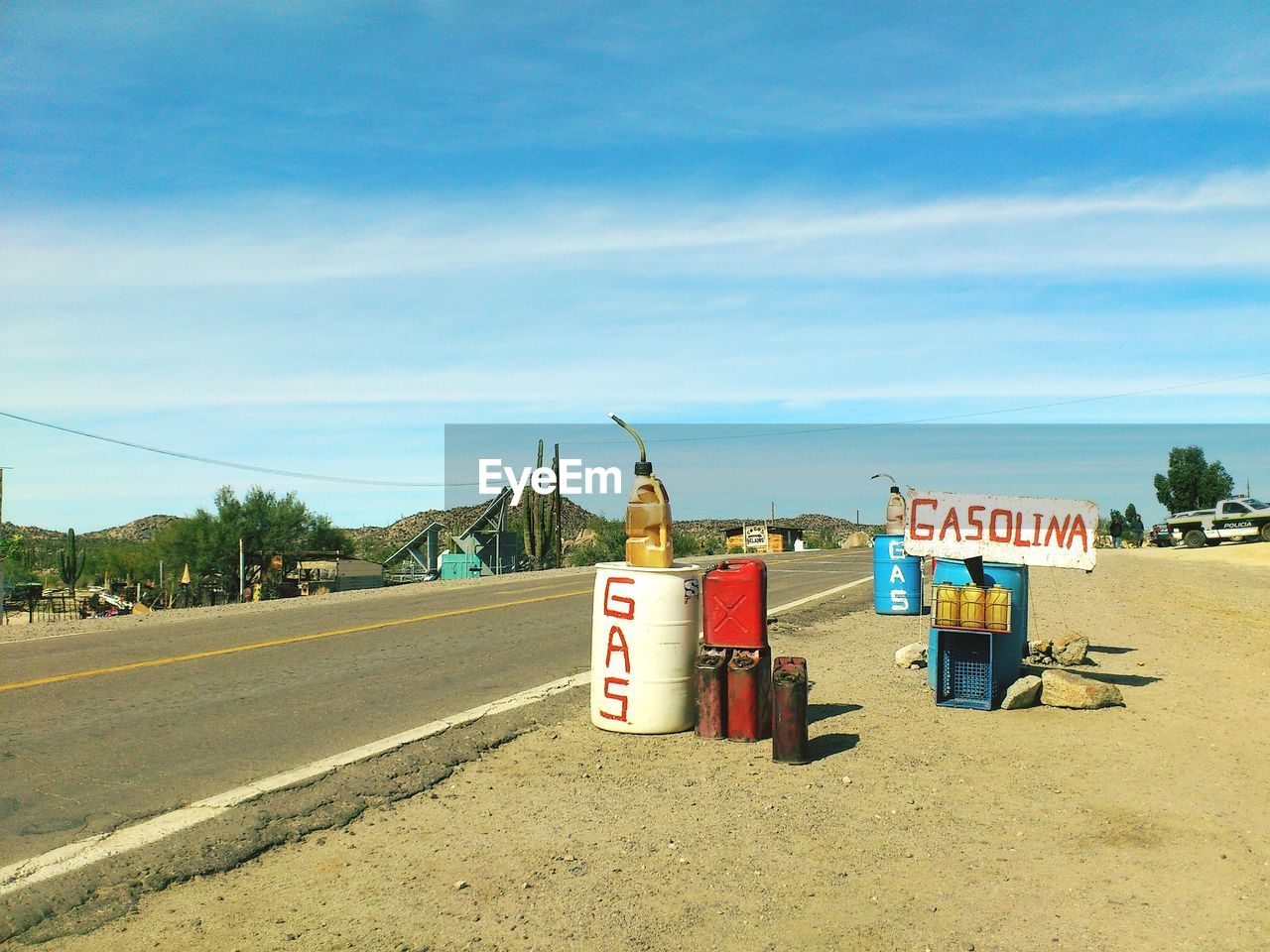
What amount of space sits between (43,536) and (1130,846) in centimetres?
15711

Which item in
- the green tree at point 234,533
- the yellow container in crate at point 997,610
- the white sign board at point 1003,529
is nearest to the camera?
the yellow container in crate at point 997,610

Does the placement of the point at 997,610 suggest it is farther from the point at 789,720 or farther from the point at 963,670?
the point at 789,720

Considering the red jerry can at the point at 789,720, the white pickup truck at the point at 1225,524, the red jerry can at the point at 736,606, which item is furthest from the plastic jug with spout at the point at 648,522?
the white pickup truck at the point at 1225,524

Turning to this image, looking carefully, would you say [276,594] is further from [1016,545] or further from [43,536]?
[43,536]

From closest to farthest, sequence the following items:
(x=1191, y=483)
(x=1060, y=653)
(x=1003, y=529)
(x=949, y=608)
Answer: (x=949, y=608), (x=1003, y=529), (x=1060, y=653), (x=1191, y=483)

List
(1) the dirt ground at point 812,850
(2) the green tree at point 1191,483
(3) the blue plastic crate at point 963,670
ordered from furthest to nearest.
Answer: (2) the green tree at point 1191,483, (3) the blue plastic crate at point 963,670, (1) the dirt ground at point 812,850

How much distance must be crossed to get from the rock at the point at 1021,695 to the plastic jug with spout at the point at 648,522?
3.10m

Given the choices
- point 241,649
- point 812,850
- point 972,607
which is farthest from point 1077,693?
point 241,649

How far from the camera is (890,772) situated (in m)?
6.62

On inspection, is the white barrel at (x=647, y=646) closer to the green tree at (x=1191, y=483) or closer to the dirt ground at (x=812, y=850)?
the dirt ground at (x=812, y=850)

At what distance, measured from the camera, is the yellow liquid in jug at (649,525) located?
7.50 metres

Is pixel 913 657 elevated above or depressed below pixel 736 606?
below

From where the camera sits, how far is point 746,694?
24.1ft

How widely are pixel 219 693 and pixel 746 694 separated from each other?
500cm
